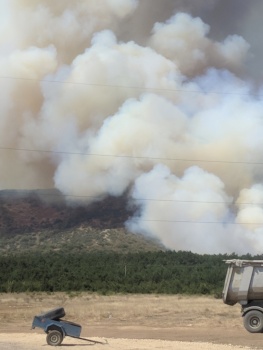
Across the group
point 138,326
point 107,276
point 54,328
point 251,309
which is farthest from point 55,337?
point 107,276

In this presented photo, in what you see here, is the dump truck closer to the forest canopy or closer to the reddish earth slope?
the forest canopy

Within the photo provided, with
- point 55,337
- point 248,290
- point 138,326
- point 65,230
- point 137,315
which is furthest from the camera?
point 65,230

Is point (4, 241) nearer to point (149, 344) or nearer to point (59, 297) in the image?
point (59, 297)

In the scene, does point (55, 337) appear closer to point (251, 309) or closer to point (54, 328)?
point (54, 328)

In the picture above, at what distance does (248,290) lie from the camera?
25828 mm

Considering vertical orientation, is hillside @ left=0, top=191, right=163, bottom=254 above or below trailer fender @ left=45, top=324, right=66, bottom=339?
above

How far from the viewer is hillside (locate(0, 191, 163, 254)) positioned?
4678 inches

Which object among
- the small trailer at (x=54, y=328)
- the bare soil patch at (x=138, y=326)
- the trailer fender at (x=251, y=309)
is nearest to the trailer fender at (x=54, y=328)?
the small trailer at (x=54, y=328)

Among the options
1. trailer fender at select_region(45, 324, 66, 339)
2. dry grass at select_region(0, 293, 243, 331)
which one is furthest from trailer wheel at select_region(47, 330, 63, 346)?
dry grass at select_region(0, 293, 243, 331)

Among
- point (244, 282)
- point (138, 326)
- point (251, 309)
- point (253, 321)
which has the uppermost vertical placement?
point (244, 282)

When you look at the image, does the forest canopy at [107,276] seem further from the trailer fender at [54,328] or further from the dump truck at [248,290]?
the trailer fender at [54,328]

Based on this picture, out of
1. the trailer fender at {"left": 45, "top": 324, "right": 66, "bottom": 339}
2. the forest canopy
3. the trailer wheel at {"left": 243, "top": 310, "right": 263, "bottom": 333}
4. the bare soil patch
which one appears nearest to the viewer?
the trailer fender at {"left": 45, "top": 324, "right": 66, "bottom": 339}

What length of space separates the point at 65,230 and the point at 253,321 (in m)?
104

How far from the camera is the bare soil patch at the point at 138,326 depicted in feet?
73.2
